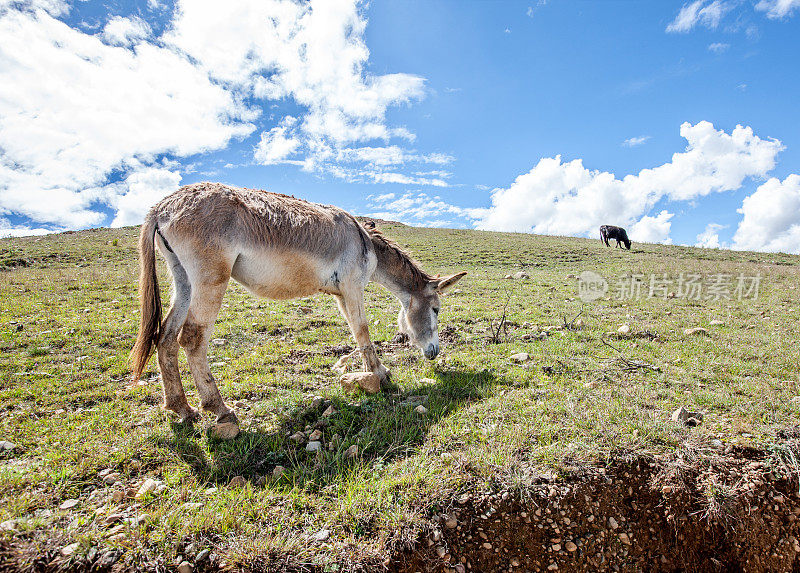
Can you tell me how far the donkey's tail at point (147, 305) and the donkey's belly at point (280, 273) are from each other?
871 mm

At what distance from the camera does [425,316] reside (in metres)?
6.33

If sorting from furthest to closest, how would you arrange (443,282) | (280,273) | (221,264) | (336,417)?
(443,282) → (280,273) → (336,417) → (221,264)

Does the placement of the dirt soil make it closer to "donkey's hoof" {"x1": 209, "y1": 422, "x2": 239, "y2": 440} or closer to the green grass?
the green grass

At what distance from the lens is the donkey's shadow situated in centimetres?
341

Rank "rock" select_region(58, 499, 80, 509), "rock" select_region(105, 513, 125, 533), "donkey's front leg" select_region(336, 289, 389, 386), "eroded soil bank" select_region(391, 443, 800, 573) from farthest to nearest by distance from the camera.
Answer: "donkey's front leg" select_region(336, 289, 389, 386) < "eroded soil bank" select_region(391, 443, 800, 573) < "rock" select_region(58, 499, 80, 509) < "rock" select_region(105, 513, 125, 533)

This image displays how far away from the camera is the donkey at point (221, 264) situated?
162 inches

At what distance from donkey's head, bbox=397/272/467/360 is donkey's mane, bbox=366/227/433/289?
156 mm

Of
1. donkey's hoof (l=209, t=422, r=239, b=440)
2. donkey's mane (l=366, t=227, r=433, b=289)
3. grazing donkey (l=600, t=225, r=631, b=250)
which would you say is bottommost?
donkey's hoof (l=209, t=422, r=239, b=440)

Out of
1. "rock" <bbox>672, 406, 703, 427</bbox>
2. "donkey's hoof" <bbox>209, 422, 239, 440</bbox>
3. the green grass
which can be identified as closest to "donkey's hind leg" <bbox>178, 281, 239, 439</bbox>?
"donkey's hoof" <bbox>209, 422, 239, 440</bbox>

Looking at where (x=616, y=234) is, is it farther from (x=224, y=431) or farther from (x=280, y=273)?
(x=224, y=431)

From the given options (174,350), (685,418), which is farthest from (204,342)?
(685,418)

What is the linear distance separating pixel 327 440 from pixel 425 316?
285 cm

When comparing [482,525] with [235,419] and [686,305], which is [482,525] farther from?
[686,305]

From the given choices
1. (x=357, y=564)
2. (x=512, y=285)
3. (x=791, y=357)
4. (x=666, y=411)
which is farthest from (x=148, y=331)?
(x=512, y=285)
